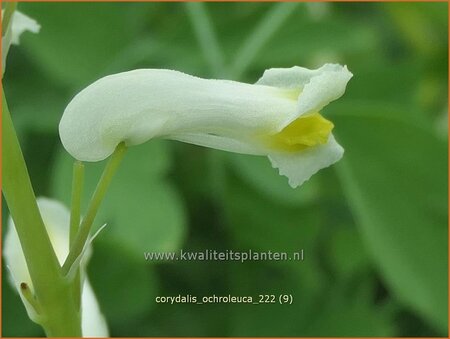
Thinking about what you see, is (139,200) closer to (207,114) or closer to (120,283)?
(120,283)

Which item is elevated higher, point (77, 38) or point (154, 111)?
point (154, 111)

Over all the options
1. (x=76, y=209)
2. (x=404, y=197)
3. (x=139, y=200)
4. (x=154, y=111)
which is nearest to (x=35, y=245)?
(x=76, y=209)

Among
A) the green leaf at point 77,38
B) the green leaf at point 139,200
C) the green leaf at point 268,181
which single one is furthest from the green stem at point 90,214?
the green leaf at point 77,38

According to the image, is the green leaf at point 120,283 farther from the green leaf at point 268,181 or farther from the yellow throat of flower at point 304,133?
the yellow throat of flower at point 304,133

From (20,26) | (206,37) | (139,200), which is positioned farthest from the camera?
(206,37)

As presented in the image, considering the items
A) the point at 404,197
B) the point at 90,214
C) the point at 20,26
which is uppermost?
the point at 20,26

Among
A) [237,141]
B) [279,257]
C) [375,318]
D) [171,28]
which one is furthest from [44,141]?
[237,141]
